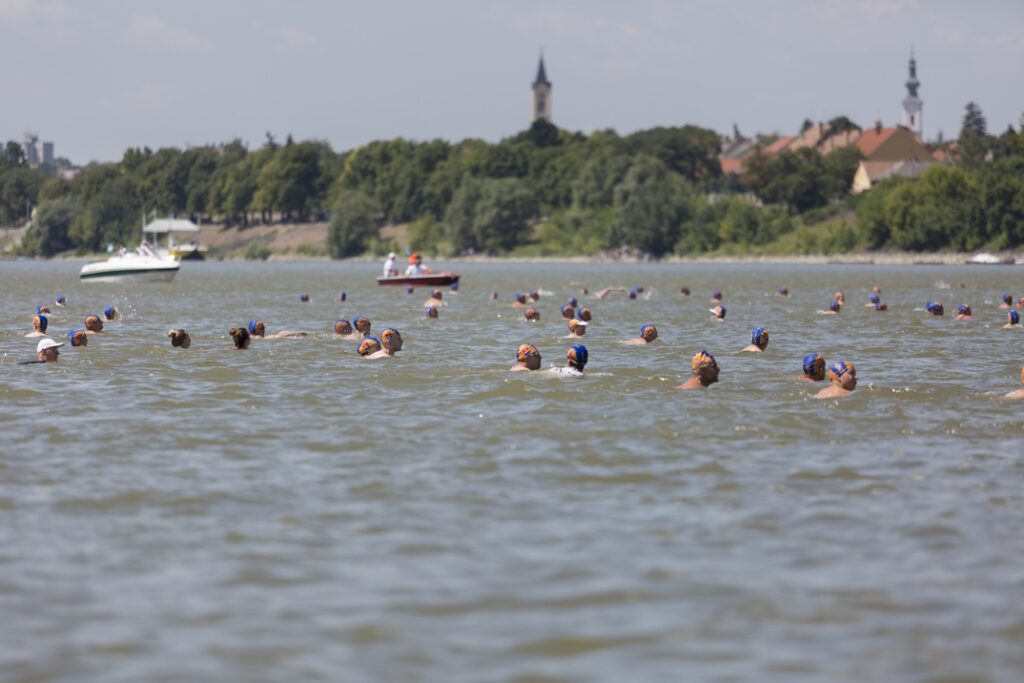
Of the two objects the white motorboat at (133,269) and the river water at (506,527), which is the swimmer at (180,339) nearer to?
the river water at (506,527)

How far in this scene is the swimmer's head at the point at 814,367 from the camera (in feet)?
71.0

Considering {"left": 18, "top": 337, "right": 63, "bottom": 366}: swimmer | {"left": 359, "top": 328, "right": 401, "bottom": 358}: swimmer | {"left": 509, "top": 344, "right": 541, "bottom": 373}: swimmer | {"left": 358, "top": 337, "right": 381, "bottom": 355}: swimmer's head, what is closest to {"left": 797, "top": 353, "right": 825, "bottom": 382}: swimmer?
{"left": 509, "top": 344, "right": 541, "bottom": 373}: swimmer

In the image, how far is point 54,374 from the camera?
78.7ft

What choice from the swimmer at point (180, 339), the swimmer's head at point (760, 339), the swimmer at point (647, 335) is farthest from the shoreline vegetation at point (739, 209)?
the swimmer at point (180, 339)

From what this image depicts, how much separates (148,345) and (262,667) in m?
23.7

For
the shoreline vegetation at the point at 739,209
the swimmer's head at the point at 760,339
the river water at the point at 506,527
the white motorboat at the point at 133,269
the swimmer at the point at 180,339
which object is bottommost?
the river water at the point at 506,527

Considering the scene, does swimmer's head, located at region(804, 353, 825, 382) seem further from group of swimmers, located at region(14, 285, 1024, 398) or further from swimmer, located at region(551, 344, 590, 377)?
A: swimmer, located at region(551, 344, 590, 377)

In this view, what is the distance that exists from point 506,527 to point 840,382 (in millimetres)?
9841

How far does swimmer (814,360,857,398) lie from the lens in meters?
20.2

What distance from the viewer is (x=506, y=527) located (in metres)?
11.7

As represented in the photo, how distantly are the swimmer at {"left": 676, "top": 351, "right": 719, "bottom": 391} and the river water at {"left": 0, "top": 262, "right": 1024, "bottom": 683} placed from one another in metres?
0.25

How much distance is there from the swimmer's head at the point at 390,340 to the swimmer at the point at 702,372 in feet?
24.0

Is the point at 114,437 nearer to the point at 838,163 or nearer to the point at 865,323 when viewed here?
the point at 865,323

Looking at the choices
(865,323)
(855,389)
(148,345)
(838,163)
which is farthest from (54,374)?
(838,163)
